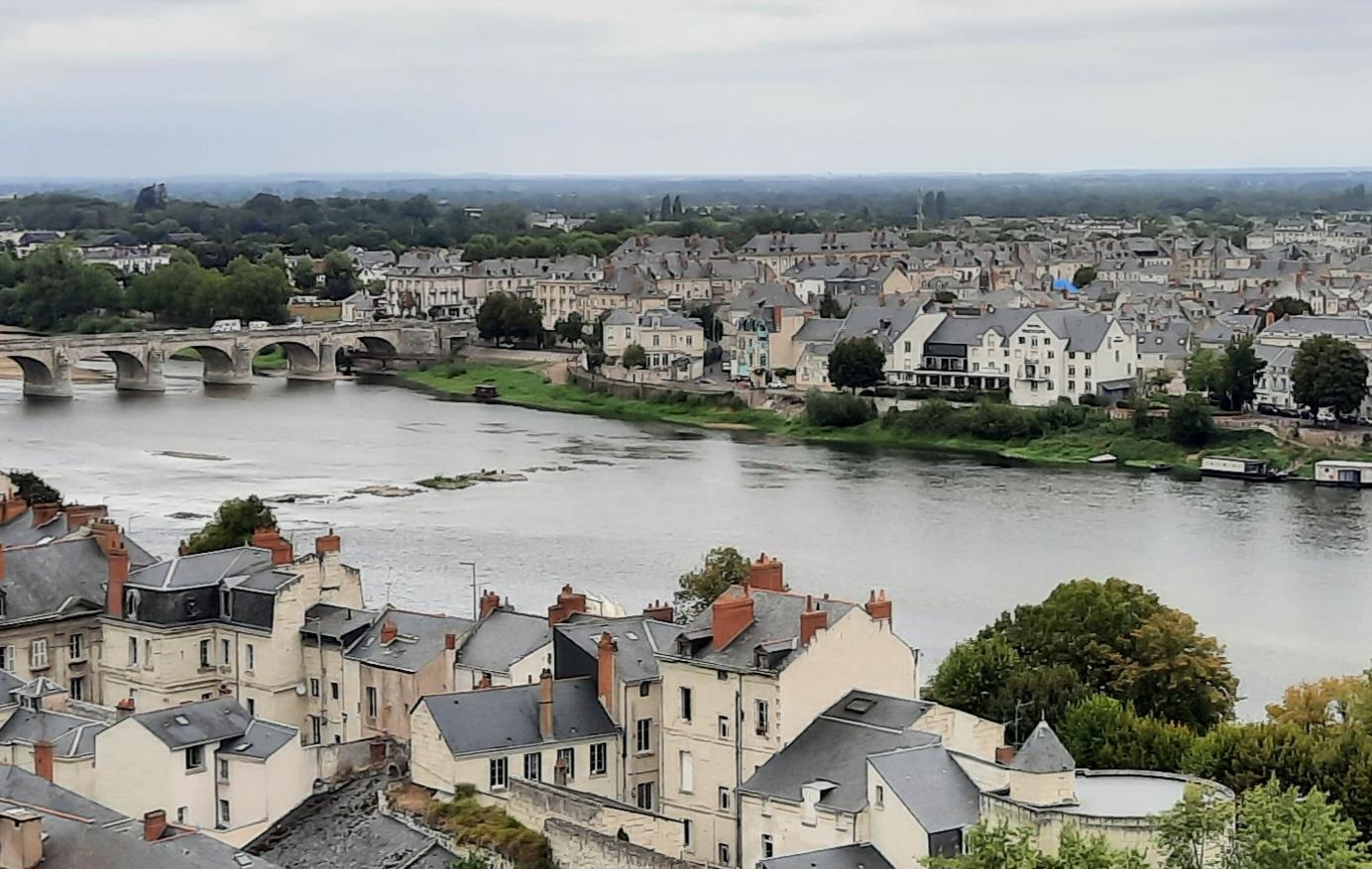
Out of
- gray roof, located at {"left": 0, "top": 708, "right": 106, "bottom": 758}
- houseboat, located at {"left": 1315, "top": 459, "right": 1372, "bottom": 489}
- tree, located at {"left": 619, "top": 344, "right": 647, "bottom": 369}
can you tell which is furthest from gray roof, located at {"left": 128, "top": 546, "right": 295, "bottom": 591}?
tree, located at {"left": 619, "top": 344, "right": 647, "bottom": 369}

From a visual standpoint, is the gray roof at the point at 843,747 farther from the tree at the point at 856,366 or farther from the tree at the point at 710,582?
the tree at the point at 856,366

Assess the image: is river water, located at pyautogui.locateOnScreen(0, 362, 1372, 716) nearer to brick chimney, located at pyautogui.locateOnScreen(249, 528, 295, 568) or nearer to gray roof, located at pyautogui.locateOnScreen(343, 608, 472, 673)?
brick chimney, located at pyautogui.locateOnScreen(249, 528, 295, 568)

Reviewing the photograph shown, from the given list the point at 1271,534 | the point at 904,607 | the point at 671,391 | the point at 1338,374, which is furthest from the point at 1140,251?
the point at 904,607

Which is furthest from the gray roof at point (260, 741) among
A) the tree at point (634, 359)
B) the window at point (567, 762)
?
the tree at point (634, 359)

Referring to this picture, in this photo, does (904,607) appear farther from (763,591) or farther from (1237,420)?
(1237,420)

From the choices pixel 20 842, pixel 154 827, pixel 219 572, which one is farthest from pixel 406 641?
pixel 20 842
